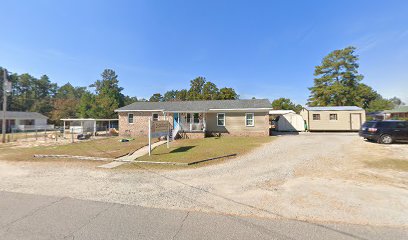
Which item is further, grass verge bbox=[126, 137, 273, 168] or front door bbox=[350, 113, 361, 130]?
front door bbox=[350, 113, 361, 130]

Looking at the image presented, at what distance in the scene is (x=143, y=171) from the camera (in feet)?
26.8

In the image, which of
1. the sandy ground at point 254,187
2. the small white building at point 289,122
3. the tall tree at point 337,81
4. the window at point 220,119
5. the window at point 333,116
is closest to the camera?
the sandy ground at point 254,187

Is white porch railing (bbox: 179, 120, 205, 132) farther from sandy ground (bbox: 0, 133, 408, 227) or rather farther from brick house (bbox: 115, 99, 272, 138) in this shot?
sandy ground (bbox: 0, 133, 408, 227)

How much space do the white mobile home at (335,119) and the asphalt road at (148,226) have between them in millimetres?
23539

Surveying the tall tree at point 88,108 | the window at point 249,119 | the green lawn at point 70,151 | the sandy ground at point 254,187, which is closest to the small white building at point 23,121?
the tall tree at point 88,108

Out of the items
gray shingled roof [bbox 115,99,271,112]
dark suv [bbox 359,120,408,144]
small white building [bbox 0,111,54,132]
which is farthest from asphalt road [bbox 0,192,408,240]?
small white building [bbox 0,111,54,132]

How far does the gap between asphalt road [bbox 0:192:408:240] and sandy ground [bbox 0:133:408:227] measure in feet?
1.14

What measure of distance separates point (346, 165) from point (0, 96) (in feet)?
291

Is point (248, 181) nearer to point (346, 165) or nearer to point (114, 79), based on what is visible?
point (346, 165)

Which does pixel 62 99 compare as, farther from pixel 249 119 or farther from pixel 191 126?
pixel 249 119

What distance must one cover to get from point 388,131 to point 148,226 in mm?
17409

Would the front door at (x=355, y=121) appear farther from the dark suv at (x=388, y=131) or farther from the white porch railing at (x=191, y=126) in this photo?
the white porch railing at (x=191, y=126)

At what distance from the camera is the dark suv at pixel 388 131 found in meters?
13.4

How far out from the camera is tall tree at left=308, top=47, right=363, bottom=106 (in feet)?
126
